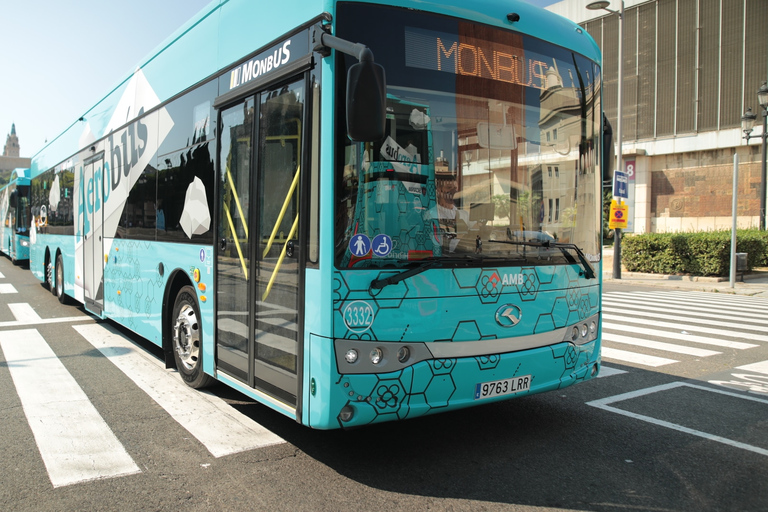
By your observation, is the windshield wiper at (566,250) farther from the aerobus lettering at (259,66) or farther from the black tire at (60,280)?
the black tire at (60,280)

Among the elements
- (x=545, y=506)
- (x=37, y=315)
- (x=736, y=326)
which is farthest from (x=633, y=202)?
(x=545, y=506)

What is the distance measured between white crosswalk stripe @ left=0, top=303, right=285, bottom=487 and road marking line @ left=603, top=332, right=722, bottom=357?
6.31m

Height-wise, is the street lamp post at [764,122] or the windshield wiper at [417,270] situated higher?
the street lamp post at [764,122]

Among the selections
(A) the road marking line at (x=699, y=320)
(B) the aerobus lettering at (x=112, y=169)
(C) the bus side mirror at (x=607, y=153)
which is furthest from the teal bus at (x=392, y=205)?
(A) the road marking line at (x=699, y=320)

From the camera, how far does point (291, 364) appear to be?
414cm

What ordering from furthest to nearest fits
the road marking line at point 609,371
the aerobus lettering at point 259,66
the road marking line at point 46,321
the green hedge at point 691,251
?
1. the green hedge at point 691,251
2. the road marking line at point 46,321
3. the road marking line at point 609,371
4. the aerobus lettering at point 259,66

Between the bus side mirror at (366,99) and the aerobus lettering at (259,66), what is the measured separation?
3.17 feet

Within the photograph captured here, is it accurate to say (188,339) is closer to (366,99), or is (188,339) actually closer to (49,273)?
(366,99)

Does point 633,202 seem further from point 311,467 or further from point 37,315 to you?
point 311,467

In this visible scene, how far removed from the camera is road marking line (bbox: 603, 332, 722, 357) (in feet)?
28.3

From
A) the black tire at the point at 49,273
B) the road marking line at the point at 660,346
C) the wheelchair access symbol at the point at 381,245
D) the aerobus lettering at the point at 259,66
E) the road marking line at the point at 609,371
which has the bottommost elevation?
the road marking line at the point at 609,371

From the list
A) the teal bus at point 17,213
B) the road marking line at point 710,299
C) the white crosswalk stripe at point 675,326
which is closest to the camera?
the white crosswalk stripe at point 675,326

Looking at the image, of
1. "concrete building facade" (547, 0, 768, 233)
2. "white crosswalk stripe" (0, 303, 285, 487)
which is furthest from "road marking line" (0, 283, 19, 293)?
"concrete building facade" (547, 0, 768, 233)

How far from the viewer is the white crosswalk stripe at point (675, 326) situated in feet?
28.3
